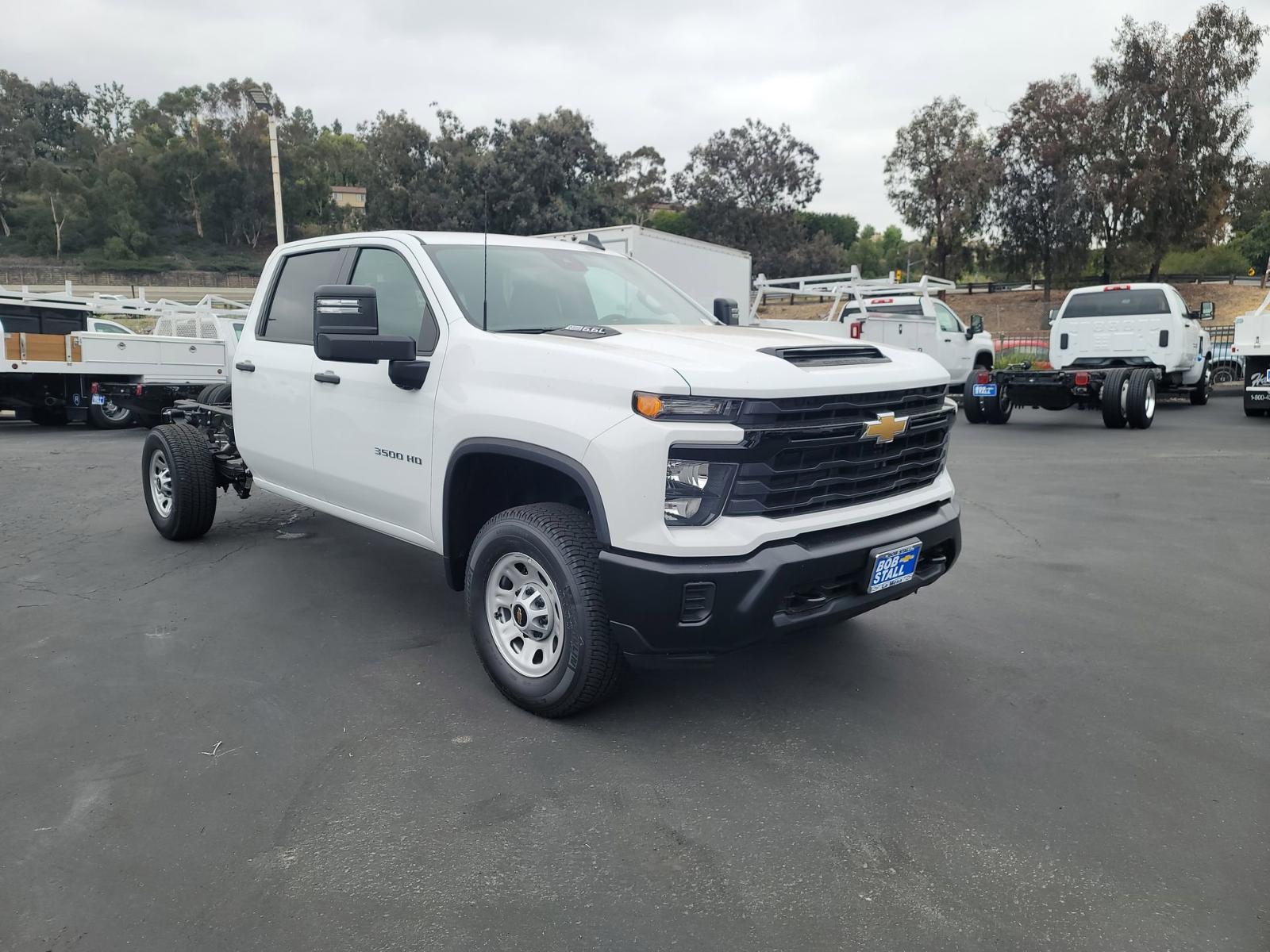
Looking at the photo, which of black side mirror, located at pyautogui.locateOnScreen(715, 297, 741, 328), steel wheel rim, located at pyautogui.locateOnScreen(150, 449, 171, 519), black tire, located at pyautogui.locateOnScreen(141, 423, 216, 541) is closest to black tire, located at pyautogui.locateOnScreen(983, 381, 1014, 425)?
black side mirror, located at pyautogui.locateOnScreen(715, 297, 741, 328)

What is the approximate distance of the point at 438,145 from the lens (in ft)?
155

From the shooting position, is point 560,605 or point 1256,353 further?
point 1256,353

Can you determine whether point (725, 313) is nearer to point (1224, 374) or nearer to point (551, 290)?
point (551, 290)

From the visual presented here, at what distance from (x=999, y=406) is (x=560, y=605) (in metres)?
12.6

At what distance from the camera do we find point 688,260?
749 inches

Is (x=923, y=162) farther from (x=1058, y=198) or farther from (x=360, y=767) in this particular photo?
(x=360, y=767)

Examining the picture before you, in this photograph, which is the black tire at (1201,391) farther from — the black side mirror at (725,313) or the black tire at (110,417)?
the black tire at (110,417)

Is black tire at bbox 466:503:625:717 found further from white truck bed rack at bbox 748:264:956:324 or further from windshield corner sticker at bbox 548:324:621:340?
white truck bed rack at bbox 748:264:956:324

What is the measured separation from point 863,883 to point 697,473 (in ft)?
4.55

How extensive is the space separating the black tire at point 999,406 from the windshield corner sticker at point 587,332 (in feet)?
38.2

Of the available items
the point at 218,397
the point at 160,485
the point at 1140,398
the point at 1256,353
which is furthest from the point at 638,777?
the point at 1256,353

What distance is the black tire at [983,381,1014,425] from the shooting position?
14.4 metres

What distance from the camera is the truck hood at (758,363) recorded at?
326 cm

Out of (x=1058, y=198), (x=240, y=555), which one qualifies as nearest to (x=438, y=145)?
(x=1058, y=198)
